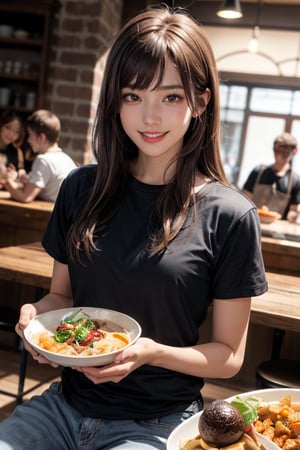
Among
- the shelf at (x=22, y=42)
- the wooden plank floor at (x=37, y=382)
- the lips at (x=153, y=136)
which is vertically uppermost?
the shelf at (x=22, y=42)

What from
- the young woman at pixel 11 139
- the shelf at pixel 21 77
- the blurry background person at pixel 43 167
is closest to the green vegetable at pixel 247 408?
the blurry background person at pixel 43 167

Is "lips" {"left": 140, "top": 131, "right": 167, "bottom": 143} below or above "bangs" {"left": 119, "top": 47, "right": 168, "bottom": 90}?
below

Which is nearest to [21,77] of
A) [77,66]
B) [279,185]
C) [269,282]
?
[77,66]

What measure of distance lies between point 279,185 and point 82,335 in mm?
3815

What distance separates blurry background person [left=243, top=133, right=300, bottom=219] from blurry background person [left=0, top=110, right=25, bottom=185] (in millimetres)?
2176

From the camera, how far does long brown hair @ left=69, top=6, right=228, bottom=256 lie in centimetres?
102

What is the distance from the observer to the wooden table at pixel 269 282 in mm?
1658

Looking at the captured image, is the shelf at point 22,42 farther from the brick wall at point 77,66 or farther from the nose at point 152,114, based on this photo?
the nose at point 152,114

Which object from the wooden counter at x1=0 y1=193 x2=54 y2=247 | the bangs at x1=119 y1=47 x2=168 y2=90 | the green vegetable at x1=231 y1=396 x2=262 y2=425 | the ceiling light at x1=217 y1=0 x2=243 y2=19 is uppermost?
the ceiling light at x1=217 y1=0 x2=243 y2=19

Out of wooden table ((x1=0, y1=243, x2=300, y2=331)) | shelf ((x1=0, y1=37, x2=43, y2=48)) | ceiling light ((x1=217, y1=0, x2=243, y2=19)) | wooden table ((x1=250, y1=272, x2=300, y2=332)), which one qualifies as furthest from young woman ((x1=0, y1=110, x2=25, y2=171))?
wooden table ((x1=250, y1=272, x2=300, y2=332))

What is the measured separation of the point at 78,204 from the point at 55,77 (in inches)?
161

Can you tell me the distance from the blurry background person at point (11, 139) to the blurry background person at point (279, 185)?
7.14 feet

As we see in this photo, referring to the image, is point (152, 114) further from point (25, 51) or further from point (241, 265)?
point (25, 51)

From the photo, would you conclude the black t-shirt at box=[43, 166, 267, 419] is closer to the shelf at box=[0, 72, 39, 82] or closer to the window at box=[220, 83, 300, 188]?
the shelf at box=[0, 72, 39, 82]
